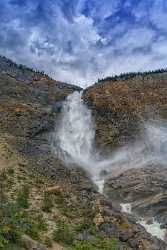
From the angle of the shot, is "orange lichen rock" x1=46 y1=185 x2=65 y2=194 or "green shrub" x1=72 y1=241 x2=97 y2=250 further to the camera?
"orange lichen rock" x1=46 y1=185 x2=65 y2=194

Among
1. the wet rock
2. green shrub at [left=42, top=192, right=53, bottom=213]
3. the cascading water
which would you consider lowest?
the wet rock

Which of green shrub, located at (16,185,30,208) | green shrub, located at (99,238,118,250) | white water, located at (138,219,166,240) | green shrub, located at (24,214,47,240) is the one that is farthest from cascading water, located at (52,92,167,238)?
green shrub, located at (24,214,47,240)

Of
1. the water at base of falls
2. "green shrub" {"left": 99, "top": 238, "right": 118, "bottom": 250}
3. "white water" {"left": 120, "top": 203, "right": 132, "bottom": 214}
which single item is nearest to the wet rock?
"green shrub" {"left": 99, "top": 238, "right": 118, "bottom": 250}

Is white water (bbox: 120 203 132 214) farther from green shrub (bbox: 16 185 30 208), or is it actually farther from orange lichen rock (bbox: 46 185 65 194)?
green shrub (bbox: 16 185 30 208)

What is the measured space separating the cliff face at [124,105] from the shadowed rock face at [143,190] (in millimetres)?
10728

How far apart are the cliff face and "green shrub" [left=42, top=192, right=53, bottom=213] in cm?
1897

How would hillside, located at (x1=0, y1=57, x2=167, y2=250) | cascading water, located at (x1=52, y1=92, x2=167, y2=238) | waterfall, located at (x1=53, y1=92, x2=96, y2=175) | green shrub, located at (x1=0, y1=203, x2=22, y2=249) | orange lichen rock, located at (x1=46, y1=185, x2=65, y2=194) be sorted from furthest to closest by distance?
waterfall, located at (x1=53, y1=92, x2=96, y2=175), cascading water, located at (x1=52, y1=92, x2=167, y2=238), orange lichen rock, located at (x1=46, y1=185, x2=65, y2=194), hillside, located at (x1=0, y1=57, x2=167, y2=250), green shrub, located at (x1=0, y1=203, x2=22, y2=249)

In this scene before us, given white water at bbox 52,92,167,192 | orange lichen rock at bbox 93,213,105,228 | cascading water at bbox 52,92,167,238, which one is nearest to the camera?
orange lichen rock at bbox 93,213,105,228

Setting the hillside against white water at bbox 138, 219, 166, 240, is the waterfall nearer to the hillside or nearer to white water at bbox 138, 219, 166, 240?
the hillside

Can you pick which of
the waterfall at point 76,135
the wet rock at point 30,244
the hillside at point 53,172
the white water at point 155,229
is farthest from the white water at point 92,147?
the wet rock at point 30,244

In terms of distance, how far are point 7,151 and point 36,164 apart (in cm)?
290

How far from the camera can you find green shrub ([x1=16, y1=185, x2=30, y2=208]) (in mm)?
30422

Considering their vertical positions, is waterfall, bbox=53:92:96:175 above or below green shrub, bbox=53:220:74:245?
above

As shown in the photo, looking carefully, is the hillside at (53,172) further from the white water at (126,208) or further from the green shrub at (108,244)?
the white water at (126,208)
